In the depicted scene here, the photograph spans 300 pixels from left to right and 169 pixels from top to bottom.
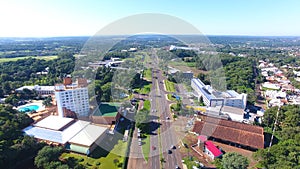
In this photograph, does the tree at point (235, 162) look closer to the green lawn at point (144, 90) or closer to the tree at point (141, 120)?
the tree at point (141, 120)

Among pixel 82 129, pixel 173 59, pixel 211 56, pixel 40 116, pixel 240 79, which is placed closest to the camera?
pixel 82 129

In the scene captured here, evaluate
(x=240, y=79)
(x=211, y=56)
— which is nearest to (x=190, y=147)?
(x=240, y=79)

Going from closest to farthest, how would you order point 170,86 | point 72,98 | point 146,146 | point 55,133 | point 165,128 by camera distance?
point 146,146 < point 55,133 < point 165,128 < point 72,98 < point 170,86

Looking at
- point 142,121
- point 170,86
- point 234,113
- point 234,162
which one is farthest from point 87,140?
point 170,86

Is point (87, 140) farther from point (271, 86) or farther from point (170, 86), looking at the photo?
point (271, 86)

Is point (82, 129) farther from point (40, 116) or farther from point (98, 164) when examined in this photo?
point (40, 116)
